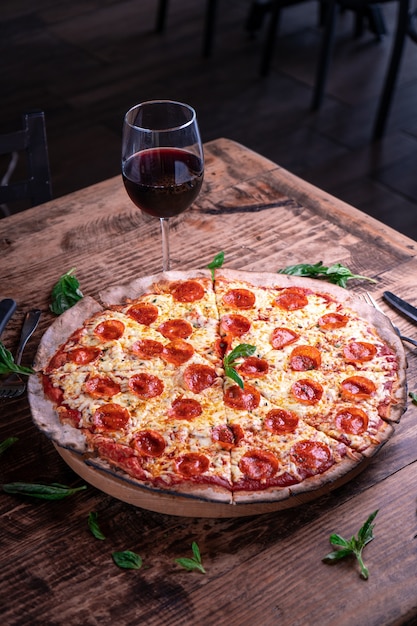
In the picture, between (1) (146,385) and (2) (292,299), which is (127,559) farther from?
(2) (292,299)

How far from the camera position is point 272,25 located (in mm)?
4883

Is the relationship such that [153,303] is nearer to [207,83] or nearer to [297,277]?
[297,277]

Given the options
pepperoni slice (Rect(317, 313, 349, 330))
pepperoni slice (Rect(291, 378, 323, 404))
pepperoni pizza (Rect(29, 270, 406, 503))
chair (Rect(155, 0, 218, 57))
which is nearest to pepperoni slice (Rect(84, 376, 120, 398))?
pepperoni pizza (Rect(29, 270, 406, 503))

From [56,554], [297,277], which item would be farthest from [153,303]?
[56,554]

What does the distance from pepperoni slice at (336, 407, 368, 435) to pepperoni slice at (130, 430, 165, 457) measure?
32 centimetres

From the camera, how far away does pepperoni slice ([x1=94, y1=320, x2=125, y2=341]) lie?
1.60m

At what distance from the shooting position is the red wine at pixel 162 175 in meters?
1.59

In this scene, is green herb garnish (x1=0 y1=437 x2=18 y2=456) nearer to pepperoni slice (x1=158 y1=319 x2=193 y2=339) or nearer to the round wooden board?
the round wooden board

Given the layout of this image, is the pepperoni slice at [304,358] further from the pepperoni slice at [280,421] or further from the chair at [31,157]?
the chair at [31,157]

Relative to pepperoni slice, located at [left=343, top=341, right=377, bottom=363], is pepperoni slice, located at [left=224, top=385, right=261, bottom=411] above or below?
below

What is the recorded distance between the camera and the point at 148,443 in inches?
54.8

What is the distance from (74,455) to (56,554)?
0.53 feet

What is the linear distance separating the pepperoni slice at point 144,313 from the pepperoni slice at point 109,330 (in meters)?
0.04

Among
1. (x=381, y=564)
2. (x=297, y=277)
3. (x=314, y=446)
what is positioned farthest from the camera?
(x=297, y=277)
